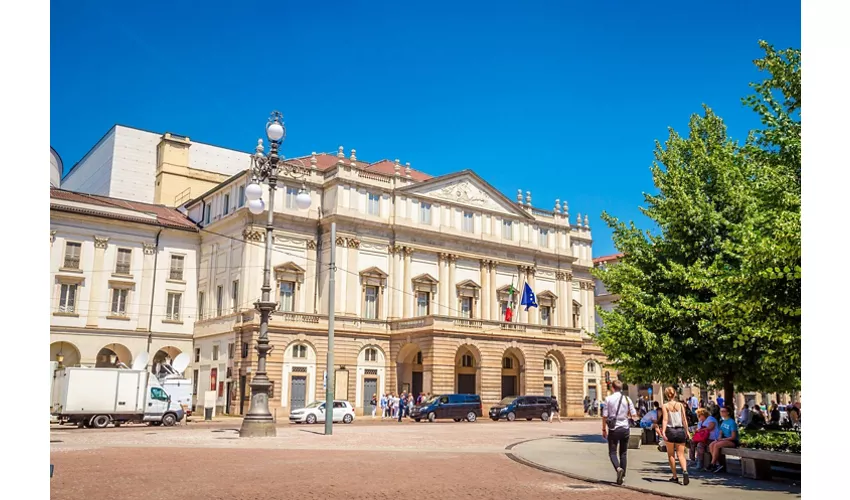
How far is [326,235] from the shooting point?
51688 millimetres

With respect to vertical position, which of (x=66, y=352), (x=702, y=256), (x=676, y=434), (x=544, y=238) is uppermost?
(x=544, y=238)

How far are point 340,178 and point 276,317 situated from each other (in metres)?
10.9

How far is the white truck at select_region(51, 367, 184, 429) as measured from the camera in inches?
1245

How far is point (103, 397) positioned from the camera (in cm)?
3238

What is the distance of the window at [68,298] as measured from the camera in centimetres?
4894

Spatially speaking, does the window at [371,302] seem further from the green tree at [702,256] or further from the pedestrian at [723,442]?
the pedestrian at [723,442]

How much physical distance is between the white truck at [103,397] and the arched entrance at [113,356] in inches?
686

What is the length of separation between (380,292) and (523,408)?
13.9 m

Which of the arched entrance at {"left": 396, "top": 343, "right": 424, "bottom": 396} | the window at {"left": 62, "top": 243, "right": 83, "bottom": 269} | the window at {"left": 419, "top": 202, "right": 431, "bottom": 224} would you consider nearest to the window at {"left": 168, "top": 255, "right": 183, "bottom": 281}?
the window at {"left": 62, "top": 243, "right": 83, "bottom": 269}

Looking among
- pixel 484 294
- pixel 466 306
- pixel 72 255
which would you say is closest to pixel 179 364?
pixel 72 255

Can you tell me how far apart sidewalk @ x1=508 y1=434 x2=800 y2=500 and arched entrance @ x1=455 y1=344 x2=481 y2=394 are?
30389mm

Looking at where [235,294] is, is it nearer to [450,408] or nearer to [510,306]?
[450,408]
